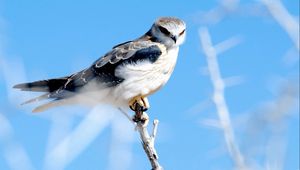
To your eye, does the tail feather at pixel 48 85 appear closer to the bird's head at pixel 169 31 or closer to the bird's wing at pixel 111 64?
the bird's wing at pixel 111 64

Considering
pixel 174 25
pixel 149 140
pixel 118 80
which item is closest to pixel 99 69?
pixel 118 80

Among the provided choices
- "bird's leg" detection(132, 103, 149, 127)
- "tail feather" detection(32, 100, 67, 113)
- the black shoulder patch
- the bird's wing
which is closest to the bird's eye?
the bird's wing

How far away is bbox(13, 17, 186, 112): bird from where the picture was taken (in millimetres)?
6266

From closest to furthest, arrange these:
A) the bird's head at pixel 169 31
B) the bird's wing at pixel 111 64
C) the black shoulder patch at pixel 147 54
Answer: the bird's wing at pixel 111 64 → the black shoulder patch at pixel 147 54 → the bird's head at pixel 169 31

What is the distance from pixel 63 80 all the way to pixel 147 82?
961 mm

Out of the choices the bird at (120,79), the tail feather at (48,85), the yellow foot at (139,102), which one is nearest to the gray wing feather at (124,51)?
the bird at (120,79)

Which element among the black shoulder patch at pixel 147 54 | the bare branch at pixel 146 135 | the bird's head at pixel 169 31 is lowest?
the bare branch at pixel 146 135

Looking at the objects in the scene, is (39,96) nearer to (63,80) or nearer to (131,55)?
(63,80)

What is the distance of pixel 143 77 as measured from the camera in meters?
6.40

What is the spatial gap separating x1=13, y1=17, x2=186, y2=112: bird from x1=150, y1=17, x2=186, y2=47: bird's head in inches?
2.8

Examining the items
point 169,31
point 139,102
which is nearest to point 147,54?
point 169,31

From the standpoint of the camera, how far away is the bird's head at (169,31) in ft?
23.6

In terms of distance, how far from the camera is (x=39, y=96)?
6.11 m

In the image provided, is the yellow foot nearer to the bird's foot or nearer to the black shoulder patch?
the bird's foot
